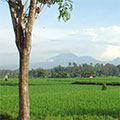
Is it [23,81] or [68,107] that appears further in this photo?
[68,107]

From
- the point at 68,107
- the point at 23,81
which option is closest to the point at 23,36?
the point at 23,81

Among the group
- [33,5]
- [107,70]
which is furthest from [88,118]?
[107,70]

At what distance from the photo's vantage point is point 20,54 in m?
7.17

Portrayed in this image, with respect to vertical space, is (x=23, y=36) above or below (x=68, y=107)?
above

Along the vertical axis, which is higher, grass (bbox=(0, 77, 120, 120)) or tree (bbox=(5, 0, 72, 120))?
tree (bbox=(5, 0, 72, 120))

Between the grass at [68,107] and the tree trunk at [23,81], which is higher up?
the tree trunk at [23,81]

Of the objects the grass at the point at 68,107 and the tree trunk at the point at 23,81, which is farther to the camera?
the grass at the point at 68,107

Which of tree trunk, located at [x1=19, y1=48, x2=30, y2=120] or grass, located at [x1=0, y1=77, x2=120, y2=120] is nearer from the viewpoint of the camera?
tree trunk, located at [x1=19, y1=48, x2=30, y2=120]

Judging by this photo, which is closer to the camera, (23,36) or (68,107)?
(23,36)

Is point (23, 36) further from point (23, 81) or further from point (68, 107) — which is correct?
point (68, 107)

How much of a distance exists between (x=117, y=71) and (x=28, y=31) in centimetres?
13455

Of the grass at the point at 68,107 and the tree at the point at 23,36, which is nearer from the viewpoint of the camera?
the tree at the point at 23,36

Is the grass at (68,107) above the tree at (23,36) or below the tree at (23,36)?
below

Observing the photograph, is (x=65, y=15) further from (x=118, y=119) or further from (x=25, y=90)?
(x=118, y=119)
